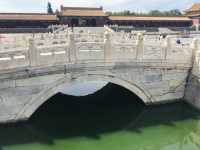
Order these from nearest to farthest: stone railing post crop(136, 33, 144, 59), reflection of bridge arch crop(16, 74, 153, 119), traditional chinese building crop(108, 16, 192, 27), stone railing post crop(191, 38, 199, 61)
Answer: reflection of bridge arch crop(16, 74, 153, 119) < stone railing post crop(136, 33, 144, 59) < stone railing post crop(191, 38, 199, 61) < traditional chinese building crop(108, 16, 192, 27)

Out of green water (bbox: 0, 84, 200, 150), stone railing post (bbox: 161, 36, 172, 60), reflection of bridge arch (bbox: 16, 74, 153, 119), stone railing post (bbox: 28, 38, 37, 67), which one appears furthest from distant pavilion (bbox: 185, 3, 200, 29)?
stone railing post (bbox: 28, 38, 37, 67)

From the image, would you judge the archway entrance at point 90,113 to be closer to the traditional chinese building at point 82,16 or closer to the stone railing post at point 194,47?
the stone railing post at point 194,47

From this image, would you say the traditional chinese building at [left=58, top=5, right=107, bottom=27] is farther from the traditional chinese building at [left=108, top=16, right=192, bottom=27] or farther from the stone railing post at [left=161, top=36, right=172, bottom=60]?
the stone railing post at [left=161, top=36, right=172, bottom=60]

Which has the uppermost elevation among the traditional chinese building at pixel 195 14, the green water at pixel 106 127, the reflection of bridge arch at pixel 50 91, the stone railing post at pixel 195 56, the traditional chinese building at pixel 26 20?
the traditional chinese building at pixel 195 14

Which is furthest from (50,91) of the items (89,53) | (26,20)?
(26,20)

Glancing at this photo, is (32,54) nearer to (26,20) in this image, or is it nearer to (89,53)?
(89,53)

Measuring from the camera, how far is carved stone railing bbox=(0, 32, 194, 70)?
9.87 meters

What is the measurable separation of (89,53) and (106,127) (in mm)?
3026

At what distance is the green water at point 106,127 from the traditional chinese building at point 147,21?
91.8 ft

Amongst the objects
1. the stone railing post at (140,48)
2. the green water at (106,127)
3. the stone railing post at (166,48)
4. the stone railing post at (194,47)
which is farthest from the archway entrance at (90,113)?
the stone railing post at (194,47)

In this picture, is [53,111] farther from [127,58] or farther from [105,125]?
[127,58]

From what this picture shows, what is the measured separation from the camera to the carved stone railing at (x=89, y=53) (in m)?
9.87

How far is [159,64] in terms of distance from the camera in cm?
1185

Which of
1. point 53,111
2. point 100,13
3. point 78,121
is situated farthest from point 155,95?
point 100,13
